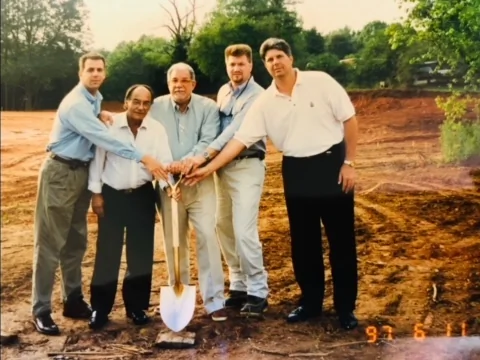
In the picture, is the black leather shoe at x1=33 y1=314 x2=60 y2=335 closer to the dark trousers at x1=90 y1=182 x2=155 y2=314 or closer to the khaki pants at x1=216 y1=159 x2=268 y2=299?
the dark trousers at x1=90 y1=182 x2=155 y2=314

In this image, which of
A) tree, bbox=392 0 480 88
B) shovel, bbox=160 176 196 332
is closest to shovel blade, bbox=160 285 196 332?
shovel, bbox=160 176 196 332

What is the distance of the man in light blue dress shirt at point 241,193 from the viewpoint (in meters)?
2.43

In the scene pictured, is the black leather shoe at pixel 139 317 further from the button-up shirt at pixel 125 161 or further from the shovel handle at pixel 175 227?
the button-up shirt at pixel 125 161

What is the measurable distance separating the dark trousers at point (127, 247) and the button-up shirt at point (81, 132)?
0.47 ft

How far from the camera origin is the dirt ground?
95.4 inches

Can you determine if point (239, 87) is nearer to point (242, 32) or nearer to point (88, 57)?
point (242, 32)

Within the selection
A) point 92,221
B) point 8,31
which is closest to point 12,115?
point 8,31

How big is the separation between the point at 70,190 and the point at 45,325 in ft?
1.62

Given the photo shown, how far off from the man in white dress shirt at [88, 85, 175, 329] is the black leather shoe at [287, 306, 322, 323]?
1.71 ft

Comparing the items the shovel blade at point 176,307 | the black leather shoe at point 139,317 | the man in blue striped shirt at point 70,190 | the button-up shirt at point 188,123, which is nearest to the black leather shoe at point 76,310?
the man in blue striped shirt at point 70,190

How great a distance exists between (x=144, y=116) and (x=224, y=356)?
0.88 metres

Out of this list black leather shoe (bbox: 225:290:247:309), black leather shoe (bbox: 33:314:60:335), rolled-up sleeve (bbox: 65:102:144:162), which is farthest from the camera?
black leather shoe (bbox: 225:290:247:309)

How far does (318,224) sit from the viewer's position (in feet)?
8.13
